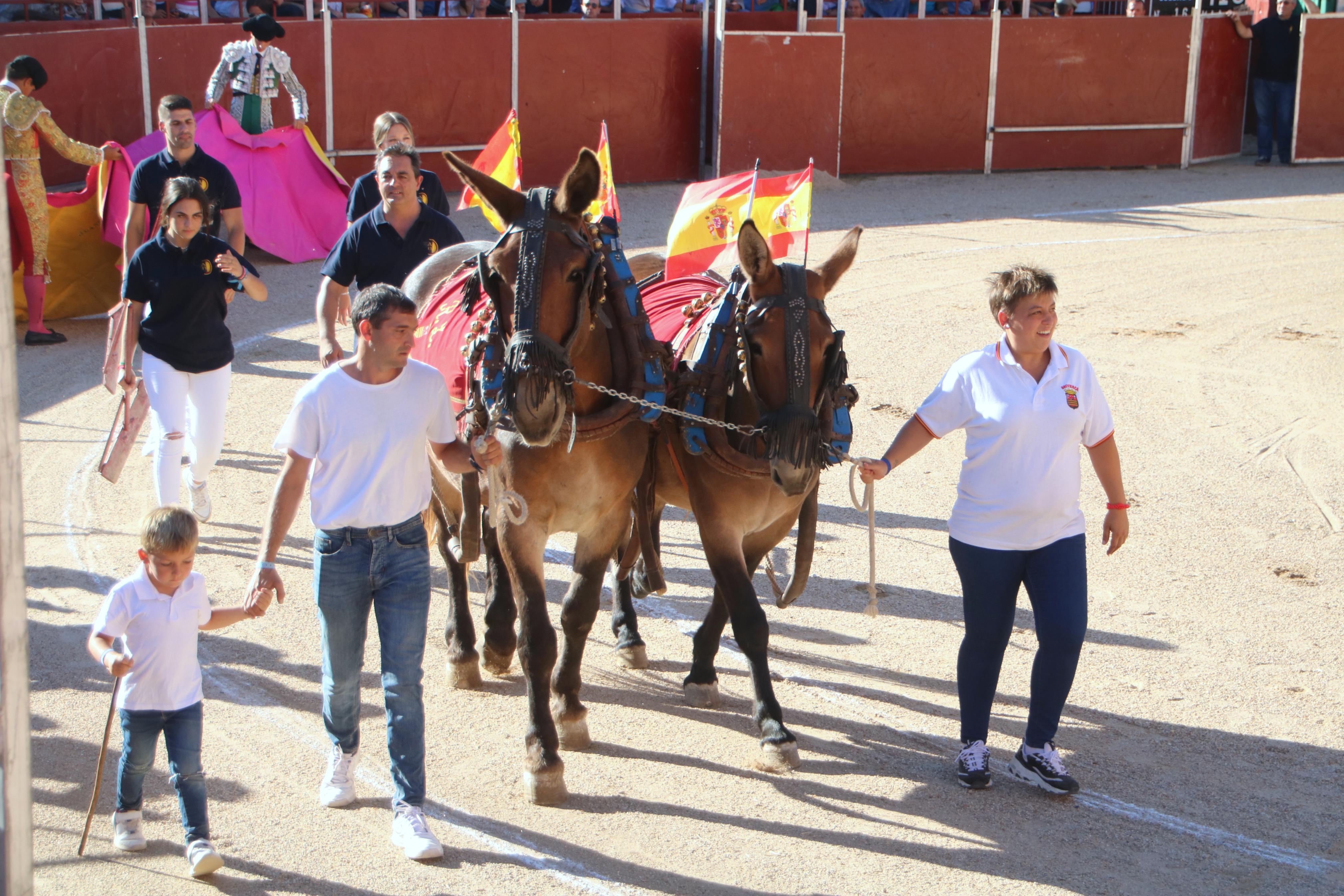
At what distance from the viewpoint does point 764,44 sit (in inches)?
683

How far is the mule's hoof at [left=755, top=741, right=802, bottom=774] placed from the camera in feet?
16.9

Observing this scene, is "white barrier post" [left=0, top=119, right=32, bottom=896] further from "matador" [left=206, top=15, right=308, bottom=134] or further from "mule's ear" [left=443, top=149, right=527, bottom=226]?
"matador" [left=206, top=15, right=308, bottom=134]

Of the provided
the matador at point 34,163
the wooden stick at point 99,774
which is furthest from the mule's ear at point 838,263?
the matador at point 34,163

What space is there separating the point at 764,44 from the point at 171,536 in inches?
577

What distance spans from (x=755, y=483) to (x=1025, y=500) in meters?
1.02

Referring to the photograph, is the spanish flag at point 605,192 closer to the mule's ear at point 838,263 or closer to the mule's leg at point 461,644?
the mule's ear at point 838,263

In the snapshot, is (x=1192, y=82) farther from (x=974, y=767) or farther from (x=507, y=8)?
(x=974, y=767)

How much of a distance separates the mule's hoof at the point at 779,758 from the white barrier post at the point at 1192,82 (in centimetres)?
1667

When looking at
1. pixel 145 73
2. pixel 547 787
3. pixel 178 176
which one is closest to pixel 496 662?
pixel 547 787

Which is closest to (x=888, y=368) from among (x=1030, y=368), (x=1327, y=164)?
(x=1030, y=368)

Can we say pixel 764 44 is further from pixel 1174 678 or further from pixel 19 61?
pixel 1174 678

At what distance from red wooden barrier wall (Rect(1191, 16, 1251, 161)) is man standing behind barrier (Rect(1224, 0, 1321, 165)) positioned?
0.20m

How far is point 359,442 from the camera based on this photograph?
14.4 feet

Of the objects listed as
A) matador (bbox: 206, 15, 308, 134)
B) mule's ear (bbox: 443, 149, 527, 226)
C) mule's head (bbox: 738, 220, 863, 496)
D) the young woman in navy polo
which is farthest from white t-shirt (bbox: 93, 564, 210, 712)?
matador (bbox: 206, 15, 308, 134)
